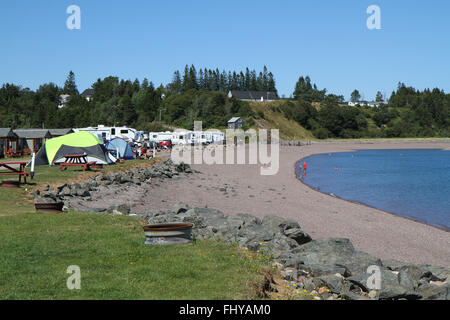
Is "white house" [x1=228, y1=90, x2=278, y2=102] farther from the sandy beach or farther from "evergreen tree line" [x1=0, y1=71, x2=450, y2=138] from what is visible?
the sandy beach

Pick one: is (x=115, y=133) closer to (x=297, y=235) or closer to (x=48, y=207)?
(x=48, y=207)

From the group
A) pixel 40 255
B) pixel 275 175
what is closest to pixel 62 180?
pixel 40 255

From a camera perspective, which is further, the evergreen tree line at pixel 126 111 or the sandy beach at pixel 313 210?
the evergreen tree line at pixel 126 111

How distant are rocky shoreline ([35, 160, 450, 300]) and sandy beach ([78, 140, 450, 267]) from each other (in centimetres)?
297

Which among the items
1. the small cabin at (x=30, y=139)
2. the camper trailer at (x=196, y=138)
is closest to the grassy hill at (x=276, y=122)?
the camper trailer at (x=196, y=138)

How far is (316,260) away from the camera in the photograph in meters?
10.6

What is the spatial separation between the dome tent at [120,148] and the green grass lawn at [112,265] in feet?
95.9

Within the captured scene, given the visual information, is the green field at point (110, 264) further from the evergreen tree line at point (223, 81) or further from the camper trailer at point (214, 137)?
the evergreen tree line at point (223, 81)

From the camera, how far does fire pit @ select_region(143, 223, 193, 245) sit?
9469 mm

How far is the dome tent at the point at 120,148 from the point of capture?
40.0m

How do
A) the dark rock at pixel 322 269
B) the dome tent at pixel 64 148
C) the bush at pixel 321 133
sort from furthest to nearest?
the bush at pixel 321 133, the dome tent at pixel 64 148, the dark rock at pixel 322 269

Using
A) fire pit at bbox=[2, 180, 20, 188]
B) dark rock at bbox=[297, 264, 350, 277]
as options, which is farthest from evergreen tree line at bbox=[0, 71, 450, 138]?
dark rock at bbox=[297, 264, 350, 277]

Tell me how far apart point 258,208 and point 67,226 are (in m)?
13.4

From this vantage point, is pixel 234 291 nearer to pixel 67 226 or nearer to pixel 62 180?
pixel 67 226
